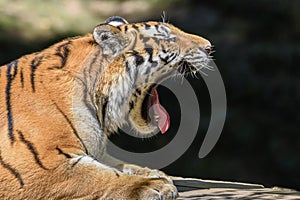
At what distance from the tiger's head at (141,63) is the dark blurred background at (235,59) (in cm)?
318

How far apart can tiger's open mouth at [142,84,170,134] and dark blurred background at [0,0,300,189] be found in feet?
10.2

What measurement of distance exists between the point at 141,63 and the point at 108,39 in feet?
0.49

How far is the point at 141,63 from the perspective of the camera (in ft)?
9.72

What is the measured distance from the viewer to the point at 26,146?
266 centimetres

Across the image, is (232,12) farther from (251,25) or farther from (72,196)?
(72,196)

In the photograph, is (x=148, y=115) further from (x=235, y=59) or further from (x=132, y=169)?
(x=235, y=59)

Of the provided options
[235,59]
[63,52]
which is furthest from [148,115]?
[235,59]

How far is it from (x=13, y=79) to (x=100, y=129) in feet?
1.16

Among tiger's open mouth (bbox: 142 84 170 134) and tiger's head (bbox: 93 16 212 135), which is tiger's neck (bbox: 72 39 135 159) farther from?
tiger's open mouth (bbox: 142 84 170 134)

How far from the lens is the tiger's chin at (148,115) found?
10.1ft

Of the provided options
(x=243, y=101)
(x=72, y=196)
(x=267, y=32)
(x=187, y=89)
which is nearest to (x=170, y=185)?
(x=72, y=196)

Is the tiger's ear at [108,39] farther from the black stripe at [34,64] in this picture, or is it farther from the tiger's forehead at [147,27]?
the black stripe at [34,64]

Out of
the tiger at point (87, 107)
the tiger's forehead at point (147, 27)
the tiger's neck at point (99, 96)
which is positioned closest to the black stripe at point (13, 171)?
the tiger at point (87, 107)

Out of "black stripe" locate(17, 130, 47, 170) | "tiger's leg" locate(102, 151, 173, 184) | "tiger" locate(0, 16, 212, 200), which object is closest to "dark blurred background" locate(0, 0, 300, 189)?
"tiger's leg" locate(102, 151, 173, 184)
